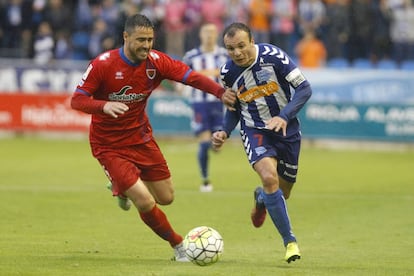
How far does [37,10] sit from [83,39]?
154 cm

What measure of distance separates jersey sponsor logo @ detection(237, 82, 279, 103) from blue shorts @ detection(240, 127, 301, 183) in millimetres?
323

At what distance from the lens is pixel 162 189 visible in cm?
984

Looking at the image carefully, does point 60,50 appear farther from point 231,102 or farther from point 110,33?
point 231,102

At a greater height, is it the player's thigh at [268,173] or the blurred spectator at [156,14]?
the player's thigh at [268,173]

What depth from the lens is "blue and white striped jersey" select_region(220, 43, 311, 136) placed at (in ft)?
31.7

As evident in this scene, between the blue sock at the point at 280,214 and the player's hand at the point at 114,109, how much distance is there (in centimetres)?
162

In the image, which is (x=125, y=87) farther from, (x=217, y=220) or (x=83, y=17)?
(x=83, y=17)

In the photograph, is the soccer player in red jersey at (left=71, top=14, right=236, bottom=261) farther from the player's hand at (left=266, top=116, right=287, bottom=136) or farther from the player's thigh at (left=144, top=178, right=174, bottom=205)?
the player's hand at (left=266, top=116, right=287, bottom=136)

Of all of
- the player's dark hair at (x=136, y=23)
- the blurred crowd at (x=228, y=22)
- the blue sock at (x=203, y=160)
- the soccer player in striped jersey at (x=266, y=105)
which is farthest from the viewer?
the blurred crowd at (x=228, y=22)

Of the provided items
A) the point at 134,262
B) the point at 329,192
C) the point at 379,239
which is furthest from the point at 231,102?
the point at 329,192

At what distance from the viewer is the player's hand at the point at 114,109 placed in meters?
8.84

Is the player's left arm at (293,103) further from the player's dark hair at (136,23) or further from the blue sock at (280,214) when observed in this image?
the player's dark hair at (136,23)

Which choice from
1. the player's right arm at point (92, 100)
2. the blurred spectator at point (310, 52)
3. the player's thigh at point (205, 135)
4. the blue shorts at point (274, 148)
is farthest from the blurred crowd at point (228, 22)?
the player's right arm at point (92, 100)

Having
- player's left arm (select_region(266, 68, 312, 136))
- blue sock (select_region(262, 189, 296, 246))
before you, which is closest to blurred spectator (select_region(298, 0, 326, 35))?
player's left arm (select_region(266, 68, 312, 136))
